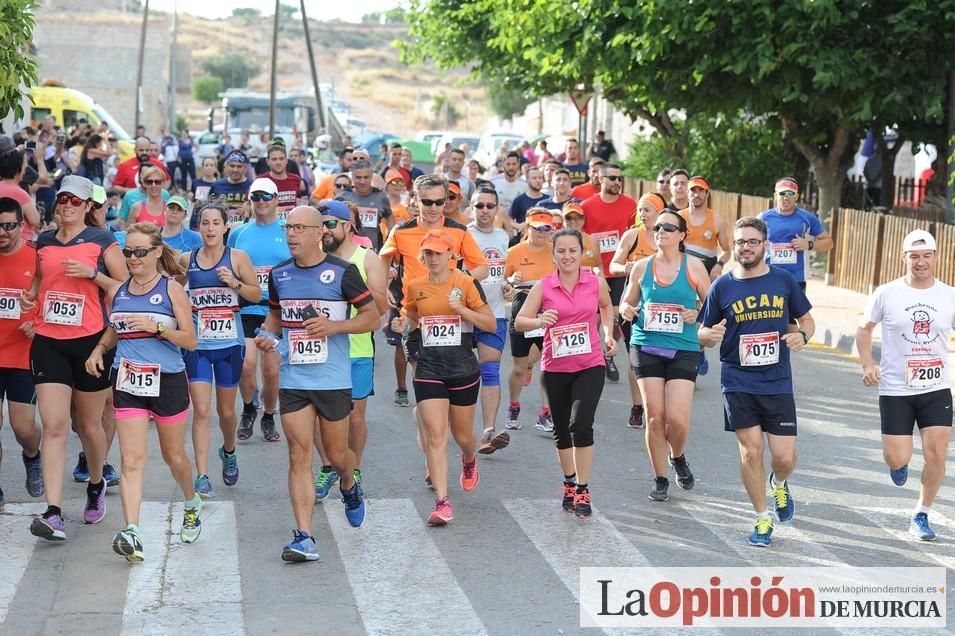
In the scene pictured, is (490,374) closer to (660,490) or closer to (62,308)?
(660,490)

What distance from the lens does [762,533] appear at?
8352mm

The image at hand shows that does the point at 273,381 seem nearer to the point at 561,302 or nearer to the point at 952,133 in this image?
the point at 561,302

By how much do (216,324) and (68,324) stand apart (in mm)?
1227

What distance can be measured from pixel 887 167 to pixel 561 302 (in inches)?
802

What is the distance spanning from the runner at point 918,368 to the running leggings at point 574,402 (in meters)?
1.60

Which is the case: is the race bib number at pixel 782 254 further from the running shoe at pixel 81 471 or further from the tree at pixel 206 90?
the tree at pixel 206 90

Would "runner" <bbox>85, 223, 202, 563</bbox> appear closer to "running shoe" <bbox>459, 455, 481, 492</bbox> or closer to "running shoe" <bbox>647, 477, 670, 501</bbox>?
"running shoe" <bbox>459, 455, 481, 492</bbox>

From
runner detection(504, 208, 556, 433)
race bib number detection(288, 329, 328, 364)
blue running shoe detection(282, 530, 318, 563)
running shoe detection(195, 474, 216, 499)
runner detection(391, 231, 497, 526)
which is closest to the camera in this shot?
blue running shoe detection(282, 530, 318, 563)

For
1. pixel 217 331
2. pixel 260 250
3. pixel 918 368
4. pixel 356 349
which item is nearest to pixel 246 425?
pixel 260 250

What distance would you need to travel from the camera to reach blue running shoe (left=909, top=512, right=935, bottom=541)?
28.0ft

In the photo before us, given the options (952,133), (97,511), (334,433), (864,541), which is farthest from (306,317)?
(952,133)

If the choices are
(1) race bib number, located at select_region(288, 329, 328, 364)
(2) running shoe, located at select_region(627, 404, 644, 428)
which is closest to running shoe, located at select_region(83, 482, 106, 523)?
(1) race bib number, located at select_region(288, 329, 328, 364)

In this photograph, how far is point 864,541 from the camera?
27.9 feet

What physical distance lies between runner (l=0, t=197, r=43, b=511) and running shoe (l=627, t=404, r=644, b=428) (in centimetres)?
492
